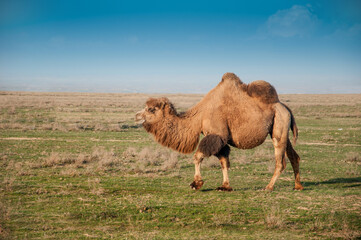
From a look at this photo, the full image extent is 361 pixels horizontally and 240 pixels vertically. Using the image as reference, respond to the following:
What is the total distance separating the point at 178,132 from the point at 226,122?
4.93 ft

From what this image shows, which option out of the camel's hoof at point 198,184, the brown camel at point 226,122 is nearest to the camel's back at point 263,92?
the brown camel at point 226,122

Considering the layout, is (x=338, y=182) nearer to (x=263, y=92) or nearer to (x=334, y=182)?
(x=334, y=182)

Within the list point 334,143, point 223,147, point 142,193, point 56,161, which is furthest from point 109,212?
point 334,143

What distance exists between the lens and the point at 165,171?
44.0 ft

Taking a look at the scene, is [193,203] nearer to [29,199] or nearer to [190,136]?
[190,136]

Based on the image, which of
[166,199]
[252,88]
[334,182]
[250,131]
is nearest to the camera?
[166,199]

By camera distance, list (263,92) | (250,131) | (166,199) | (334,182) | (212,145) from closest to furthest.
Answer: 1. (166,199)
2. (212,145)
3. (250,131)
4. (263,92)
5. (334,182)

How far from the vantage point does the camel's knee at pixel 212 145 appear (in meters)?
9.12

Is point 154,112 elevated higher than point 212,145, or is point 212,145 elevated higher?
point 154,112

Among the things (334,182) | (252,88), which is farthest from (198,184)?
(334,182)

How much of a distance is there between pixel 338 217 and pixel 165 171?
7334mm

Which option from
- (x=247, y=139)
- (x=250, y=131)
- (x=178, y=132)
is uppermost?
(x=250, y=131)

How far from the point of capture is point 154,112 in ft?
33.4

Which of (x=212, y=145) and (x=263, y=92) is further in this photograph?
(x=263, y=92)
